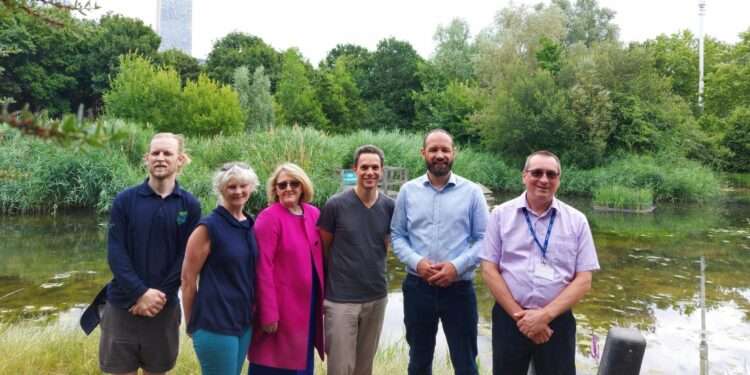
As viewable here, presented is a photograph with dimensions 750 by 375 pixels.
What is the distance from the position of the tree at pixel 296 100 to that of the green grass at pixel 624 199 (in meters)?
15.5

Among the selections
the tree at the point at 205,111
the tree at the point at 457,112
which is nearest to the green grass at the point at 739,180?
the tree at the point at 457,112

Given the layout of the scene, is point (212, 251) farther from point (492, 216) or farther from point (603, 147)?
point (603, 147)

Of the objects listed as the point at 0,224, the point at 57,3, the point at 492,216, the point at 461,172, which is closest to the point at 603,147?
the point at 461,172

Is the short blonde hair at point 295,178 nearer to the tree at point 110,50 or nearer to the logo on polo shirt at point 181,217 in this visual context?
the logo on polo shirt at point 181,217

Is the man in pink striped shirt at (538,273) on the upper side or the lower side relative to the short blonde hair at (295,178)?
lower

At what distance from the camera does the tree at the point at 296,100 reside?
29.5m

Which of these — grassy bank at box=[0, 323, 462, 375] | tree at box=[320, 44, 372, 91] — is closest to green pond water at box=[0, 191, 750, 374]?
grassy bank at box=[0, 323, 462, 375]

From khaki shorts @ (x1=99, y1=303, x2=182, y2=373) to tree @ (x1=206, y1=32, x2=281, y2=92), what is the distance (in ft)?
107

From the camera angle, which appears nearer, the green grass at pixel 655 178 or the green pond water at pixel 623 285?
the green pond water at pixel 623 285

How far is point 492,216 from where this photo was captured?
2854 mm

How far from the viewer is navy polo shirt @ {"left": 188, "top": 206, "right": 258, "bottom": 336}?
8.58 feet

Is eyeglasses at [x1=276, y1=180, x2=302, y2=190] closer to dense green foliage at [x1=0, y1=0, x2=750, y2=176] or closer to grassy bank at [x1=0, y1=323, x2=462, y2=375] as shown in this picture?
grassy bank at [x1=0, y1=323, x2=462, y2=375]

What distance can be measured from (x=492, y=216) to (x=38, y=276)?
7561 mm

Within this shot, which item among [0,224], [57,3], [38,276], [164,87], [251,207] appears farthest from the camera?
[164,87]
